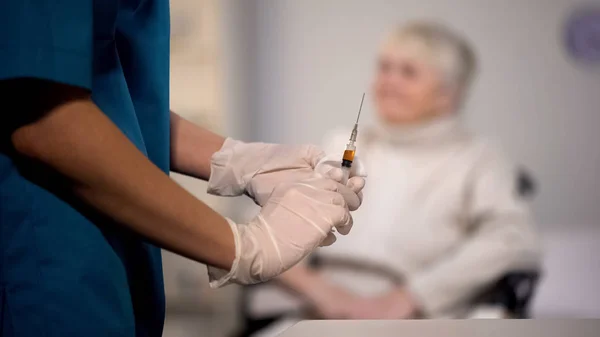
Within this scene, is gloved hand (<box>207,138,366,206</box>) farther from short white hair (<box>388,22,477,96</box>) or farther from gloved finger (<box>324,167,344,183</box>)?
short white hair (<box>388,22,477,96</box>)

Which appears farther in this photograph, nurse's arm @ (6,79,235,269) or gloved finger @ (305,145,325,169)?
gloved finger @ (305,145,325,169)

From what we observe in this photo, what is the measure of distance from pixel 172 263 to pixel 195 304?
163 mm

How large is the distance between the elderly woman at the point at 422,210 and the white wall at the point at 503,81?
2.8 inches

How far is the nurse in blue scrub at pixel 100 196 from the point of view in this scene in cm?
52

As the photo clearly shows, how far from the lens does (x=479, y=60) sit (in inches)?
85.8

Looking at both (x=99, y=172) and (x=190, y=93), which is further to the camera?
(x=190, y=93)

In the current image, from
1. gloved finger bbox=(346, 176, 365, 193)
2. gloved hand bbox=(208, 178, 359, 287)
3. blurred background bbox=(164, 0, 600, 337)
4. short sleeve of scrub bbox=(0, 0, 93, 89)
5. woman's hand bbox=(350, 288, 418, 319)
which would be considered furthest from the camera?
blurred background bbox=(164, 0, 600, 337)

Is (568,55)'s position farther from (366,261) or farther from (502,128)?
(366,261)

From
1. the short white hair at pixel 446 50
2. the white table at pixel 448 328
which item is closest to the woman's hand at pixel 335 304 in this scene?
the short white hair at pixel 446 50

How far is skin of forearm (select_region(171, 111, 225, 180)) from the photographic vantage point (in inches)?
30.9

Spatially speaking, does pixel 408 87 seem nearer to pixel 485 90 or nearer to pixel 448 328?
pixel 485 90

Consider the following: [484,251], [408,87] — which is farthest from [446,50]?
[484,251]

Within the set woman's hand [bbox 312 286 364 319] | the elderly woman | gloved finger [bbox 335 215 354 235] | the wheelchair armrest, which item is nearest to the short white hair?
the elderly woman

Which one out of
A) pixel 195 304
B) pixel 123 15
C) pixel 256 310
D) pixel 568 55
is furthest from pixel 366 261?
pixel 123 15
